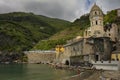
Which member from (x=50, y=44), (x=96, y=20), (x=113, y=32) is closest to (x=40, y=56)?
(x=50, y=44)

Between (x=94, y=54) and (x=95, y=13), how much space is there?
15773mm

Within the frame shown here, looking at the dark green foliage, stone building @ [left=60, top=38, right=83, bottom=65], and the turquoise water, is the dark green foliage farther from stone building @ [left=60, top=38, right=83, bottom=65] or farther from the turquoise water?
the turquoise water

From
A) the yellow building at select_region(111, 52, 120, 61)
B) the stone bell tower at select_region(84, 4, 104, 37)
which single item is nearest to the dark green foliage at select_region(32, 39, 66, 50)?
the stone bell tower at select_region(84, 4, 104, 37)

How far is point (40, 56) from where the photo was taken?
5827 inches

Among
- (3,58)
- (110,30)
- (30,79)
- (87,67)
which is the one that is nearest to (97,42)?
(87,67)

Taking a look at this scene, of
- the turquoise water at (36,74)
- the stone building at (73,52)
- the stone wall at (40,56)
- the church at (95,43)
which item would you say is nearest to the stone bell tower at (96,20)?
the church at (95,43)

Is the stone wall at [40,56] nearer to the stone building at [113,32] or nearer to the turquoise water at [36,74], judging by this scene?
the stone building at [113,32]

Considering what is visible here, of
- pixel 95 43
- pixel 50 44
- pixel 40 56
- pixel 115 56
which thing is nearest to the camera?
pixel 115 56

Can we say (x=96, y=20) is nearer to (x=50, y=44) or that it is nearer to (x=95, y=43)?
(x=95, y=43)

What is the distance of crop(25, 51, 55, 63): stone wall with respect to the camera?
14088 centimetres

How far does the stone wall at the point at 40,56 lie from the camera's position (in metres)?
141

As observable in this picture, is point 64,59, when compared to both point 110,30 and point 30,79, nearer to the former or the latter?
point 110,30

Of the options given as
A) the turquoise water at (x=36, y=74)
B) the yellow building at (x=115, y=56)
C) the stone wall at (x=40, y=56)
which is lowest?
the turquoise water at (x=36, y=74)

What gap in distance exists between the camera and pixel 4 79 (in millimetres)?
63969
